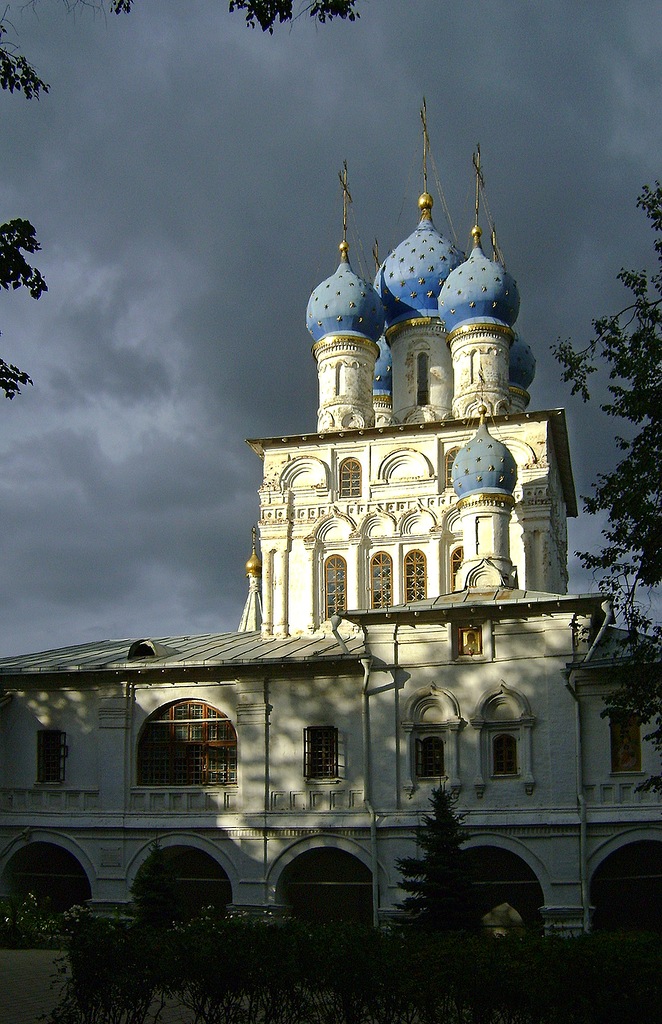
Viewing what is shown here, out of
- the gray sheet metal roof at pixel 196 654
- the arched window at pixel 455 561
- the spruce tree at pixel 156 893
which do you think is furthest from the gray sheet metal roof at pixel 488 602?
the spruce tree at pixel 156 893

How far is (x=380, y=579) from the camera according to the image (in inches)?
1022

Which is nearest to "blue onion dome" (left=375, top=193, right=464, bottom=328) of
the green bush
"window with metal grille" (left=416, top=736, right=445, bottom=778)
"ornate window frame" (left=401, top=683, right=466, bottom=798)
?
"ornate window frame" (left=401, top=683, right=466, bottom=798)

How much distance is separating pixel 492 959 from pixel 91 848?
14709mm

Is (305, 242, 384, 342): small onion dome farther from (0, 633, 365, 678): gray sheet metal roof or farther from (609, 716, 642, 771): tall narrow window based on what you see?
(609, 716, 642, 771): tall narrow window

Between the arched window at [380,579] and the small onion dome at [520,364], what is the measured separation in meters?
7.28

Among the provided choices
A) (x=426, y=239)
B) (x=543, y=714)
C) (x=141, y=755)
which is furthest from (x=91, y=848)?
(x=426, y=239)

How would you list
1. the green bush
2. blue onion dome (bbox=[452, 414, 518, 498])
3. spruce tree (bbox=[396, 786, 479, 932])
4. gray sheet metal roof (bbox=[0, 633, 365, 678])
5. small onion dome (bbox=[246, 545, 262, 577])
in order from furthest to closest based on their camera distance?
small onion dome (bbox=[246, 545, 262, 577]) < blue onion dome (bbox=[452, 414, 518, 498]) < gray sheet metal roof (bbox=[0, 633, 365, 678]) < the green bush < spruce tree (bbox=[396, 786, 479, 932])

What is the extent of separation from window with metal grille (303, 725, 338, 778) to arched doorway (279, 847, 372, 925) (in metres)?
1.90

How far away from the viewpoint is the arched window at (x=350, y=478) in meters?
26.7

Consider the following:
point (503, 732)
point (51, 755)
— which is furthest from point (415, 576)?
point (51, 755)

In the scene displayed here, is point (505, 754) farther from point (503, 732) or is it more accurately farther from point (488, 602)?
point (488, 602)

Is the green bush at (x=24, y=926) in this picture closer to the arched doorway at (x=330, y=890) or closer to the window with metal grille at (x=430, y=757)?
the arched doorway at (x=330, y=890)

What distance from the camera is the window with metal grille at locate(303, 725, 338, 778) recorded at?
2158cm

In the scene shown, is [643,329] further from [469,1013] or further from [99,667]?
[99,667]
